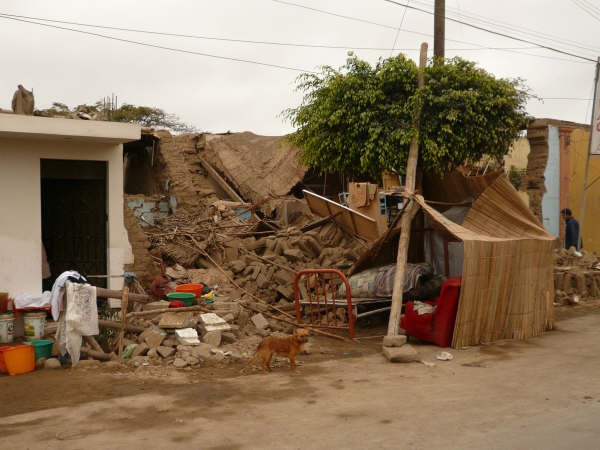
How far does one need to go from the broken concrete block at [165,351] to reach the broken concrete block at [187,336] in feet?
0.65

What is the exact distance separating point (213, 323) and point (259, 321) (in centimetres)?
109

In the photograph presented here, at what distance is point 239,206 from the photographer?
620 inches

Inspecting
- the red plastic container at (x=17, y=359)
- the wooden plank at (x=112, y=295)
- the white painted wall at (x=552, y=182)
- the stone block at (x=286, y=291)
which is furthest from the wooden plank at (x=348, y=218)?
the white painted wall at (x=552, y=182)

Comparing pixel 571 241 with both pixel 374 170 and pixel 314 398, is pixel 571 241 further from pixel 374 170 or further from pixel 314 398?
pixel 314 398

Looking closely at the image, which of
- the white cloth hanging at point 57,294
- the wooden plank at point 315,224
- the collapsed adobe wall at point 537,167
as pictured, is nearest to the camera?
the white cloth hanging at point 57,294

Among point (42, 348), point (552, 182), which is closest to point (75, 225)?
point (42, 348)

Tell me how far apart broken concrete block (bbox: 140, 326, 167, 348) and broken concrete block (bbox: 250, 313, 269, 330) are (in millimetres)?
1707

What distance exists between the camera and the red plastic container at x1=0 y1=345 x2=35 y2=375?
7.03 metres

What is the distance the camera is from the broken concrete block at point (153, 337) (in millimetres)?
7836

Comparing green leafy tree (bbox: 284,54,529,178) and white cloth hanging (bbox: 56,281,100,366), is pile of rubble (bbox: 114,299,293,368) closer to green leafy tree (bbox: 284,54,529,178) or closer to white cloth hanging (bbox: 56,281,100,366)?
white cloth hanging (bbox: 56,281,100,366)

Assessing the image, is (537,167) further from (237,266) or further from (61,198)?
(61,198)

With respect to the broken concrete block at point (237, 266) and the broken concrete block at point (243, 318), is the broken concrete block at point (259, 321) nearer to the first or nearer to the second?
the broken concrete block at point (243, 318)

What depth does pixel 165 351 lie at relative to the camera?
764 centimetres

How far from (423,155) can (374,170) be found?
95 centimetres
